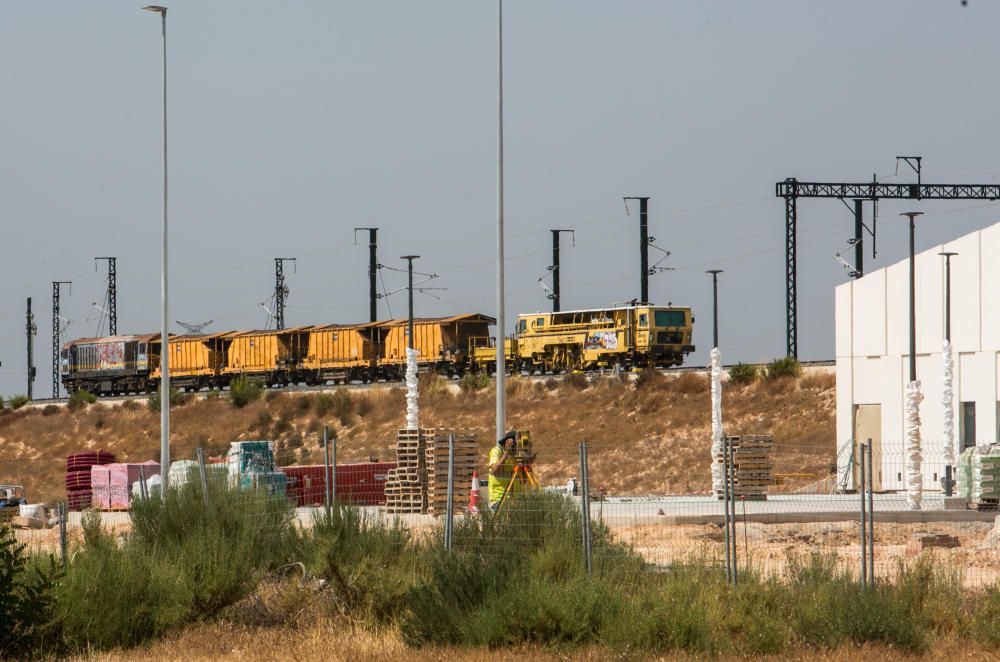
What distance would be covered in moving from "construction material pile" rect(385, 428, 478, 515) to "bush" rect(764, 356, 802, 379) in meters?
36.6

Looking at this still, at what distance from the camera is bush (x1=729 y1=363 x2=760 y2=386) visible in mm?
67188

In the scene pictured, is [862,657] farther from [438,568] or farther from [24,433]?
[24,433]

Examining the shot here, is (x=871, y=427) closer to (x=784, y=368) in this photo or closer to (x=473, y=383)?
(x=784, y=368)

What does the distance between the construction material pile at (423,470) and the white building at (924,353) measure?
10902 mm

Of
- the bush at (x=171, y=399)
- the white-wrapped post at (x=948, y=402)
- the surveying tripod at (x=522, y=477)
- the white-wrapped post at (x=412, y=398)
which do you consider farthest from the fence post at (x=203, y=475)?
the bush at (x=171, y=399)

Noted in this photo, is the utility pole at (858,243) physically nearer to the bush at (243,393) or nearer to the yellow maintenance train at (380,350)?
the yellow maintenance train at (380,350)

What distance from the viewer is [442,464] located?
3017 cm

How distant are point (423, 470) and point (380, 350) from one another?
48.9 m

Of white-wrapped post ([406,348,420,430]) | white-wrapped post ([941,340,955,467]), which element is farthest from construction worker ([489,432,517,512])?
white-wrapped post ([941,340,955,467])

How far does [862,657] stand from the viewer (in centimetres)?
1286

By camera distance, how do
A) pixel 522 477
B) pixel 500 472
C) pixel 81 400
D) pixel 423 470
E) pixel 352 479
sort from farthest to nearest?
pixel 81 400 → pixel 352 479 → pixel 423 470 → pixel 500 472 → pixel 522 477

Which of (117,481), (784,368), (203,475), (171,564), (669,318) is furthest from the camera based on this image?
(669,318)

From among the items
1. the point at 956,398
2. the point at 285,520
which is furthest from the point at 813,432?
the point at 285,520

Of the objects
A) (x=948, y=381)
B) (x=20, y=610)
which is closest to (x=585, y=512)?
(x=20, y=610)
